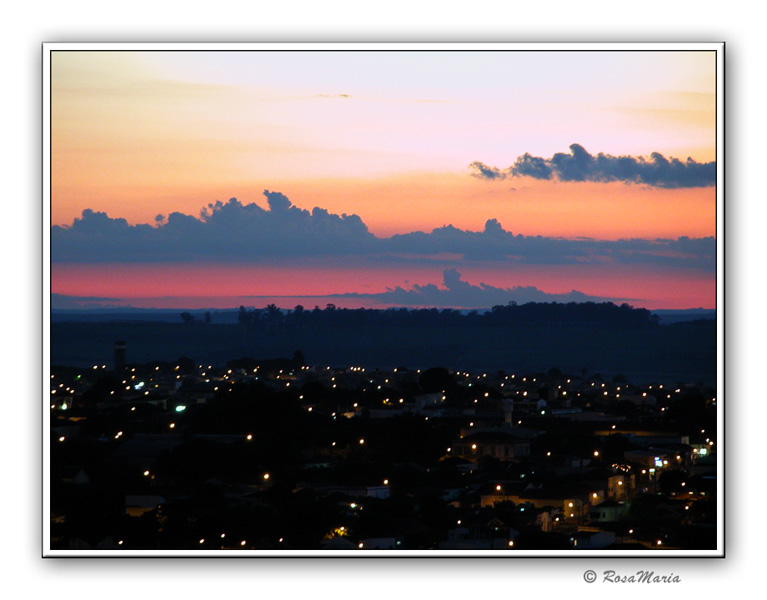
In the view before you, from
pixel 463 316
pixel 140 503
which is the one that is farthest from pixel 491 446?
pixel 140 503

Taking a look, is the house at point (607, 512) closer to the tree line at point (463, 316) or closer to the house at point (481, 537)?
the house at point (481, 537)

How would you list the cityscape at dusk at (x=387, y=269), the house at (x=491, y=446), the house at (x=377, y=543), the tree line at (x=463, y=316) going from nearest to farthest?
the cityscape at dusk at (x=387, y=269) → the house at (x=377, y=543) → the tree line at (x=463, y=316) → the house at (x=491, y=446)

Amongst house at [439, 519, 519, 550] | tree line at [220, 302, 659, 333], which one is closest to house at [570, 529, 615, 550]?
house at [439, 519, 519, 550]

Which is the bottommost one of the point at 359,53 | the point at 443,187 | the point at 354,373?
the point at 354,373

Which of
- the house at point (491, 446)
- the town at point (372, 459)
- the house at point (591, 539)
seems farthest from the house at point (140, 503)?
the house at point (491, 446)
